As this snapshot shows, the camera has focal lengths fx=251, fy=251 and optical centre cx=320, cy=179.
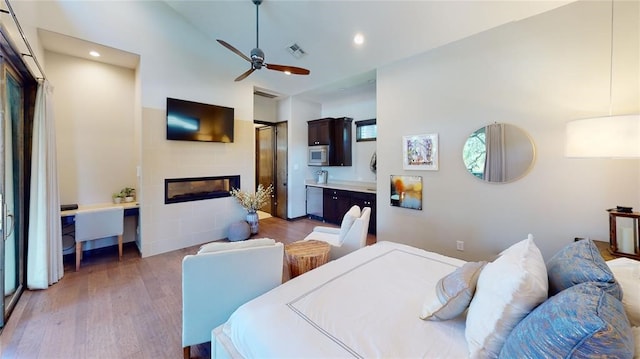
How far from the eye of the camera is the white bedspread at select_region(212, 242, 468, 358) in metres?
1.18

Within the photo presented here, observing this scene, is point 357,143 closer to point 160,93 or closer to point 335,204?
point 335,204

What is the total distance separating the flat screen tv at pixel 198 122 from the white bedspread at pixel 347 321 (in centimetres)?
345

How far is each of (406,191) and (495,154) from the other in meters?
1.25

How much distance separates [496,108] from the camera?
304cm

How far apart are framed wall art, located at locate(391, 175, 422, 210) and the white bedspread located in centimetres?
190

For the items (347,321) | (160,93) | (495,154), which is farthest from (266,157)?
(347,321)

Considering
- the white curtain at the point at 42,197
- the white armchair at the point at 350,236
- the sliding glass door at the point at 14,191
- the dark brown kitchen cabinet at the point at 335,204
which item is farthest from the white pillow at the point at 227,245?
the dark brown kitchen cabinet at the point at 335,204

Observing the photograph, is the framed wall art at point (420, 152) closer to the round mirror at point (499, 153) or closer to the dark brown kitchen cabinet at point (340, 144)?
the round mirror at point (499, 153)

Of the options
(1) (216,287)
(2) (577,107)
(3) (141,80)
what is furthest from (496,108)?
(3) (141,80)

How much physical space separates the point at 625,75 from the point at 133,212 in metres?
6.21

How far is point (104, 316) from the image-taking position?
7.76 ft

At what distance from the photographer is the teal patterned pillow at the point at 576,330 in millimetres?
710

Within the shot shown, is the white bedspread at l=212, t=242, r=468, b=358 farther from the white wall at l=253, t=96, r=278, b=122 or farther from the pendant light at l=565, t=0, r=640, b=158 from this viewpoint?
the white wall at l=253, t=96, r=278, b=122

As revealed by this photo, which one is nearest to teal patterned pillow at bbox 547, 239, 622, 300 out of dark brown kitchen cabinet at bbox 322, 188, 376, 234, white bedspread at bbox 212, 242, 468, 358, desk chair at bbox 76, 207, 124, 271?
white bedspread at bbox 212, 242, 468, 358
